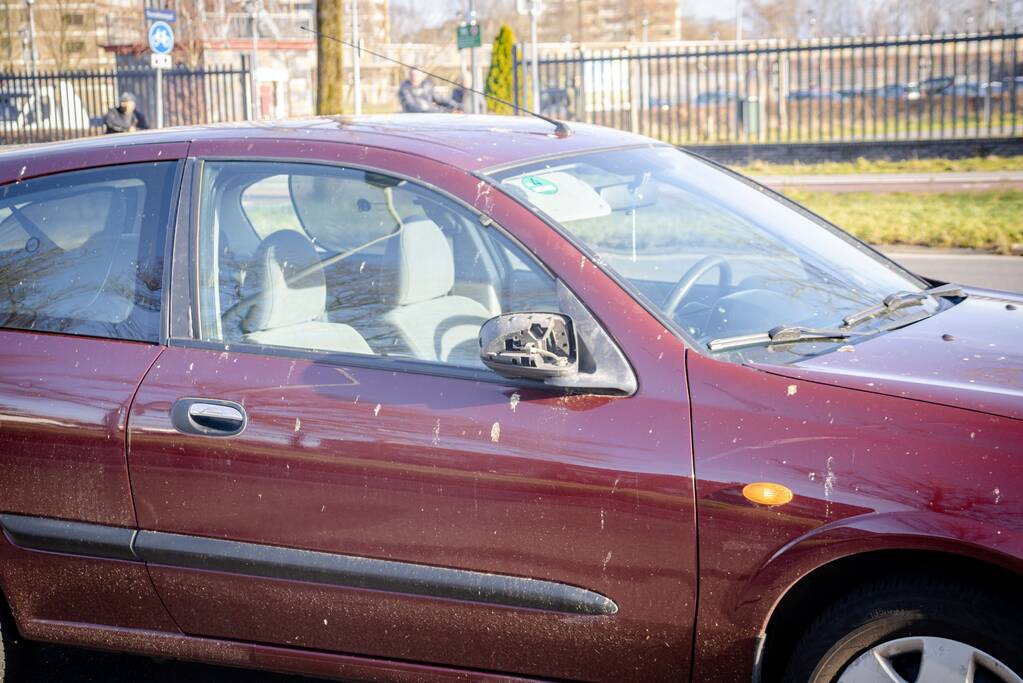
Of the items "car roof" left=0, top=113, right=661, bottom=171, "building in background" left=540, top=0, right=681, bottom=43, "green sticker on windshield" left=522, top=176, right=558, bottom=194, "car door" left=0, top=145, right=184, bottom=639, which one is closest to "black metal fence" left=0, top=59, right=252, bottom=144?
"car roof" left=0, top=113, right=661, bottom=171

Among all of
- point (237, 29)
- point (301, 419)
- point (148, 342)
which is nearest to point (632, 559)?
point (301, 419)

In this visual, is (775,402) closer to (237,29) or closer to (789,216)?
(789,216)

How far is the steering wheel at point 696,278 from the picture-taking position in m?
2.96

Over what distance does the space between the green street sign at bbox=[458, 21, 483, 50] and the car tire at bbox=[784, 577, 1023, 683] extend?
686 inches

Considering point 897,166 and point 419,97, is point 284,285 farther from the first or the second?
point 897,166

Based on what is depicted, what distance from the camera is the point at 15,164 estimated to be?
3.56 metres

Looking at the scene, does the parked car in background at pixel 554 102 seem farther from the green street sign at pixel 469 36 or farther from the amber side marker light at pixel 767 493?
the amber side marker light at pixel 767 493

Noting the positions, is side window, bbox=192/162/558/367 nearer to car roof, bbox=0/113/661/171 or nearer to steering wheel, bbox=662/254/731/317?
car roof, bbox=0/113/661/171

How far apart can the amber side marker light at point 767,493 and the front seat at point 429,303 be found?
74 cm

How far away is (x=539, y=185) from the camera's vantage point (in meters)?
3.11

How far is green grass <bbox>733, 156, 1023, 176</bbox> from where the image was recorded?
19.5 m

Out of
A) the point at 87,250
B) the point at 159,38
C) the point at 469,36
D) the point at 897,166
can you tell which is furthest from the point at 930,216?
the point at 87,250

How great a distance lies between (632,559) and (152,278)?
5.03 ft

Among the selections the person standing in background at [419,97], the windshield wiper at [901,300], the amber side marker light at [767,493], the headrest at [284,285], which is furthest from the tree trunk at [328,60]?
the amber side marker light at [767,493]
